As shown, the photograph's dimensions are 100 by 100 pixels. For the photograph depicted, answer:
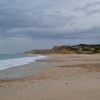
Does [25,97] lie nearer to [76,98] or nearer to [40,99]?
[40,99]

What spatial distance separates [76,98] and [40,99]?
4.05ft

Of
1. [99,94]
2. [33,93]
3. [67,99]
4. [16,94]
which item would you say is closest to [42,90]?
[33,93]

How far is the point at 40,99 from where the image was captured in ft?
19.9

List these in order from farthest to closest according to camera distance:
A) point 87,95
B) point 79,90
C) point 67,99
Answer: point 79,90 < point 87,95 < point 67,99

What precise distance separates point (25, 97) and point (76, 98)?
70.5 inches

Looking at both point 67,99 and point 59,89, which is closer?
point 67,99

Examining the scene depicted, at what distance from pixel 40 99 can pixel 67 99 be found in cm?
92

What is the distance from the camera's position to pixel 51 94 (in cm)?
666

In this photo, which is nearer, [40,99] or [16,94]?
[40,99]

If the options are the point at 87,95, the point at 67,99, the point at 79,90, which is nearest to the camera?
the point at 67,99

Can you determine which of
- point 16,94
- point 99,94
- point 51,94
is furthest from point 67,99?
point 16,94

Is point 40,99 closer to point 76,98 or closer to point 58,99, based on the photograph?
point 58,99

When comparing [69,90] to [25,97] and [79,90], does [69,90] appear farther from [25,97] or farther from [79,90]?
[25,97]

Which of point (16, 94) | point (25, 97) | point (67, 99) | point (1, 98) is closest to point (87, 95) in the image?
point (67, 99)
